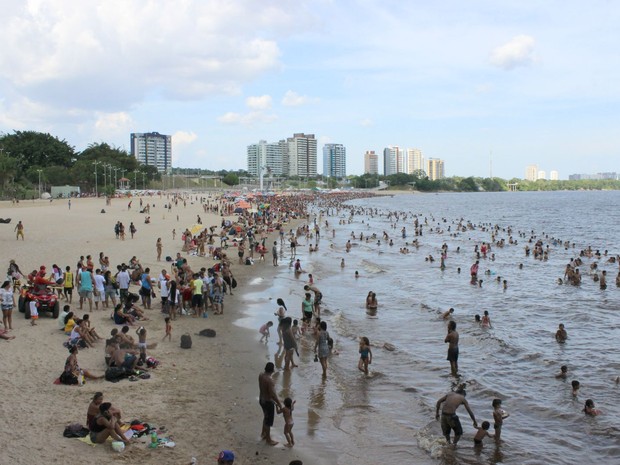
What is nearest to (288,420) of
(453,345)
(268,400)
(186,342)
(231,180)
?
(268,400)

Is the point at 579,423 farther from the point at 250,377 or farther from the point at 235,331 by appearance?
the point at 235,331

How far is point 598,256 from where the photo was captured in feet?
116

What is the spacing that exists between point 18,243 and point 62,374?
20.5 metres

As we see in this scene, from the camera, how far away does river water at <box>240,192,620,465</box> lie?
966 centimetres

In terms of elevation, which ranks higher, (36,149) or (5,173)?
(36,149)

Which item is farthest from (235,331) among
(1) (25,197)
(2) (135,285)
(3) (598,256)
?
(1) (25,197)

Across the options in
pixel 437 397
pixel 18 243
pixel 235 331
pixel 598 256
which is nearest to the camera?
pixel 437 397

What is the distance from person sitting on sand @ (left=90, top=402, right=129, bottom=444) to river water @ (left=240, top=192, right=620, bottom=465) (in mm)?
2955

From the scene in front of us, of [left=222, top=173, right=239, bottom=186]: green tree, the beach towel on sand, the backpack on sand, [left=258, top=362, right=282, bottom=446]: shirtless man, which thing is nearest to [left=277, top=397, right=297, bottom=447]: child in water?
→ [left=258, top=362, right=282, bottom=446]: shirtless man

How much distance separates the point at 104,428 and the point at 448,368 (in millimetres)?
8534

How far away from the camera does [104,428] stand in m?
8.12

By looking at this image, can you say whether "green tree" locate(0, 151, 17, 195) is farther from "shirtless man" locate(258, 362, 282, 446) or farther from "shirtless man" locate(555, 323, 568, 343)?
"shirtless man" locate(258, 362, 282, 446)

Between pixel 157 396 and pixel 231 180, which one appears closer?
pixel 157 396

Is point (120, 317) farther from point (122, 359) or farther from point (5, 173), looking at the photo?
point (5, 173)
